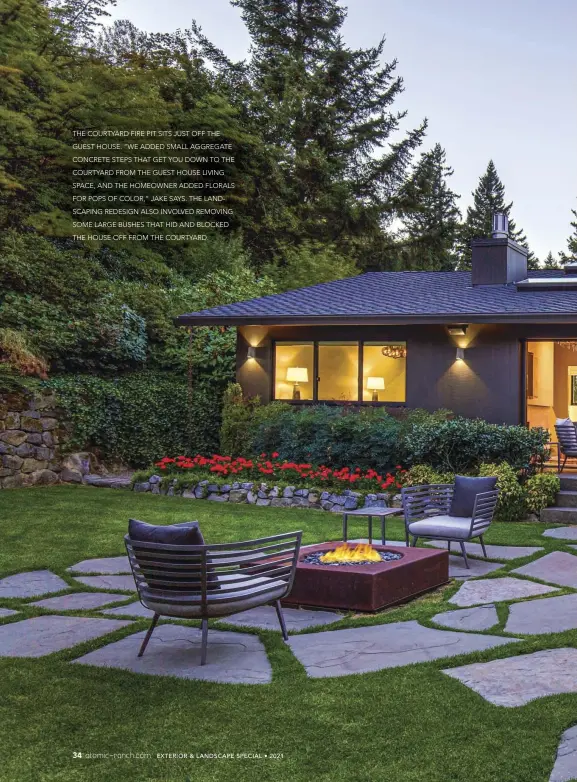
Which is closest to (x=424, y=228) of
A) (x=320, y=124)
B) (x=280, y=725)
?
(x=320, y=124)

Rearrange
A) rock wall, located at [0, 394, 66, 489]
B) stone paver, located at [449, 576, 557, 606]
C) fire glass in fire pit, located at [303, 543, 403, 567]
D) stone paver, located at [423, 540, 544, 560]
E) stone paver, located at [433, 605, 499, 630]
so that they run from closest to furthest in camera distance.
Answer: stone paver, located at [433, 605, 499, 630] < stone paver, located at [449, 576, 557, 606] < fire glass in fire pit, located at [303, 543, 403, 567] < stone paver, located at [423, 540, 544, 560] < rock wall, located at [0, 394, 66, 489]

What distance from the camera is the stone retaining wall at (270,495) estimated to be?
10969 mm

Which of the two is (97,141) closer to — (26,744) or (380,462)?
(380,462)


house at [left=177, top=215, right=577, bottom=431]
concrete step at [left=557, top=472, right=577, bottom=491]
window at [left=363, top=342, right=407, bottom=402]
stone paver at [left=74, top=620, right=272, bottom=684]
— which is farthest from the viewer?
window at [left=363, top=342, right=407, bottom=402]

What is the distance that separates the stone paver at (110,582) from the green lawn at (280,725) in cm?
165

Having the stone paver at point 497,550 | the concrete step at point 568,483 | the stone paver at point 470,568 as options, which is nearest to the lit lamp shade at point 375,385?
the concrete step at point 568,483

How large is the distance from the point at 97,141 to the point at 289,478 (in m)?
12.0

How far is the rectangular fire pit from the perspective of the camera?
5.78 metres

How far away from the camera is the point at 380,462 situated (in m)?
11.8

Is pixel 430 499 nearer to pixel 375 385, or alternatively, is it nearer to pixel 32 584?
pixel 32 584

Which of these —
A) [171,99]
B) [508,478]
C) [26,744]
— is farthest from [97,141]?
[26,744]

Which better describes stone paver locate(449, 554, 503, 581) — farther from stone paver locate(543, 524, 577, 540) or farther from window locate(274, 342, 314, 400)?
window locate(274, 342, 314, 400)

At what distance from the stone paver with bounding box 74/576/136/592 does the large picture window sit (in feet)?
25.9

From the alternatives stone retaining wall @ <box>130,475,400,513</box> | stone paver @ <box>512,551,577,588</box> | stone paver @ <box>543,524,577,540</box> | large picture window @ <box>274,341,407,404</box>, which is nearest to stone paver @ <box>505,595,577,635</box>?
stone paver @ <box>512,551,577,588</box>
